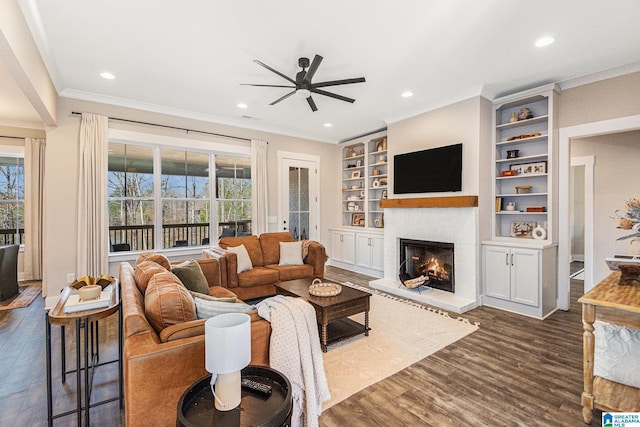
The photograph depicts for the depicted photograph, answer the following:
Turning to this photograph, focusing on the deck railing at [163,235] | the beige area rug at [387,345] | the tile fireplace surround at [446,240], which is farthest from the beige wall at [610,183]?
the deck railing at [163,235]

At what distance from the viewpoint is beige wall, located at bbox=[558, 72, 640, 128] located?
10.8 feet

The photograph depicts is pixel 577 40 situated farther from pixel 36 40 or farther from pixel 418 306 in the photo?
pixel 36 40

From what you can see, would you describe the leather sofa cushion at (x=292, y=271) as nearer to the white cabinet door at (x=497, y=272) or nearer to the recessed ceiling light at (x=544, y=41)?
the white cabinet door at (x=497, y=272)

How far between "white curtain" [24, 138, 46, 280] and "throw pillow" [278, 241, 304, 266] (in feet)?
14.8

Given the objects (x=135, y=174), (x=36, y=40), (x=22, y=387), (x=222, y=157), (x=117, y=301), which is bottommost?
(x=22, y=387)

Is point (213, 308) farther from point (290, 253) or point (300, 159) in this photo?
point (300, 159)

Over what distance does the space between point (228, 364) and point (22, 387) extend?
2.28 metres

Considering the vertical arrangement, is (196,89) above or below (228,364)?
above

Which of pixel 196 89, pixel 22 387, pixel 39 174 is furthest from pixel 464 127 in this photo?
pixel 39 174

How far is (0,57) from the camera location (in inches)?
84.0

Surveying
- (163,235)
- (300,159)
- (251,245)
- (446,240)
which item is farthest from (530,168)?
(163,235)

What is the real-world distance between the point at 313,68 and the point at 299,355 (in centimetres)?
253

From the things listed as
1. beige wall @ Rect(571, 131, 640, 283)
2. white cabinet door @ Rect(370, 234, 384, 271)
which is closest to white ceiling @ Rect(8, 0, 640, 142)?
beige wall @ Rect(571, 131, 640, 283)

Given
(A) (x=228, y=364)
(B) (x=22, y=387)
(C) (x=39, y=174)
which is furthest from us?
(C) (x=39, y=174)
